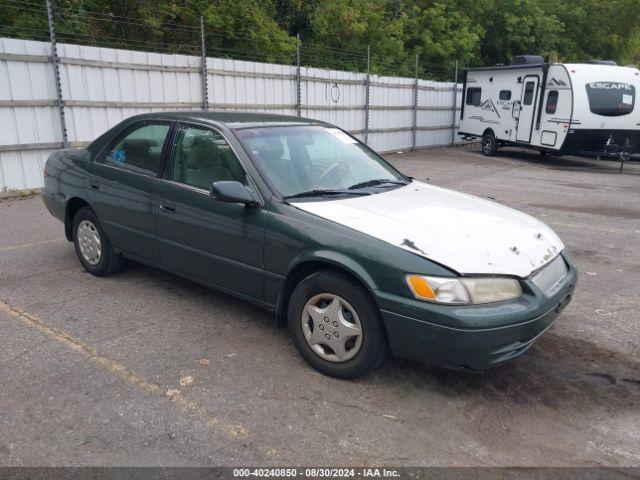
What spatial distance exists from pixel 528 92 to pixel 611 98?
2.22m

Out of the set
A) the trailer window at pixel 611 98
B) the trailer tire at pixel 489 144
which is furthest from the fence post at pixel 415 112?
the trailer window at pixel 611 98

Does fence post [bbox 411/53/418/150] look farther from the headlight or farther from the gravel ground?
the headlight

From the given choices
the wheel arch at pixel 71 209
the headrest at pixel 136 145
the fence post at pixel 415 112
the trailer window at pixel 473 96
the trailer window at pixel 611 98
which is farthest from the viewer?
the fence post at pixel 415 112

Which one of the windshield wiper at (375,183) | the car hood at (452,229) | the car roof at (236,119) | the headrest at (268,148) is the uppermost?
the car roof at (236,119)

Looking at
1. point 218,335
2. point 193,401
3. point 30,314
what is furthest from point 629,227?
point 30,314

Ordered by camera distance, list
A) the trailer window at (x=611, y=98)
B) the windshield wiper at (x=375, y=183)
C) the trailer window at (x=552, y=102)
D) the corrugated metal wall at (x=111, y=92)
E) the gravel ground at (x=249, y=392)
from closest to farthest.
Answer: the gravel ground at (x=249, y=392) < the windshield wiper at (x=375, y=183) < the corrugated metal wall at (x=111, y=92) < the trailer window at (x=611, y=98) < the trailer window at (x=552, y=102)

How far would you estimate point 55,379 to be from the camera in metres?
3.45

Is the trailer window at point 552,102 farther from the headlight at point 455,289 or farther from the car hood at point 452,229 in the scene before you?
the headlight at point 455,289

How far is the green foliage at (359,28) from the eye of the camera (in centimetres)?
1391

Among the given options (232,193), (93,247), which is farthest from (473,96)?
(232,193)

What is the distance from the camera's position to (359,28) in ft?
65.7

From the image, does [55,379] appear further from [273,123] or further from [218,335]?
[273,123]

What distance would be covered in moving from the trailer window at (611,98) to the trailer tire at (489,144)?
12.2 ft

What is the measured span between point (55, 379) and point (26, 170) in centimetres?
697
